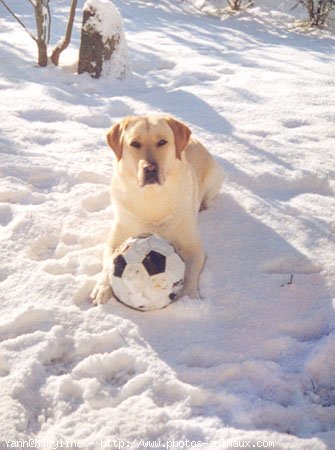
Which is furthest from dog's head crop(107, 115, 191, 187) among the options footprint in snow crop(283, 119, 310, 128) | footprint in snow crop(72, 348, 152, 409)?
footprint in snow crop(283, 119, 310, 128)

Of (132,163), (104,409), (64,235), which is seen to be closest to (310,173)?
(132,163)

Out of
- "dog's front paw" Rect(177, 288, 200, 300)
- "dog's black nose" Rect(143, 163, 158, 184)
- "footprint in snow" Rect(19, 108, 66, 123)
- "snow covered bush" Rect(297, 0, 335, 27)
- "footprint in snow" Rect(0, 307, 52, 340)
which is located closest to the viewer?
"footprint in snow" Rect(0, 307, 52, 340)

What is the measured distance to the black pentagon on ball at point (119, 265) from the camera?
9.39ft

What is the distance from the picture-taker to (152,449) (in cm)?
212

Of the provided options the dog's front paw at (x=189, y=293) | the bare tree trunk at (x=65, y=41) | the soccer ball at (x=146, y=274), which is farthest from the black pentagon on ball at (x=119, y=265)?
the bare tree trunk at (x=65, y=41)

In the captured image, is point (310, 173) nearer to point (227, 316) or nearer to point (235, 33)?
point (227, 316)

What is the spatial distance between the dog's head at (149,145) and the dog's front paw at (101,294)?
2.24 ft

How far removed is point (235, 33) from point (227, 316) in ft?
23.2

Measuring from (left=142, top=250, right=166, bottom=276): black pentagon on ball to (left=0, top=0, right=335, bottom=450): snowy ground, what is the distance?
272mm

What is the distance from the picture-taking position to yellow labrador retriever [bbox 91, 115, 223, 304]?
10.4 ft

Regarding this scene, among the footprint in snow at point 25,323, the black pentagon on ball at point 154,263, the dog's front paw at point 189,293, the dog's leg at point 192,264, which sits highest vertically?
the black pentagon on ball at point 154,263

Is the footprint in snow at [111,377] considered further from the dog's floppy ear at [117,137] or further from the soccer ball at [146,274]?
the dog's floppy ear at [117,137]

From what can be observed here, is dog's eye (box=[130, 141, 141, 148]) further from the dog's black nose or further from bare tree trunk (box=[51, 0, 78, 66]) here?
bare tree trunk (box=[51, 0, 78, 66])

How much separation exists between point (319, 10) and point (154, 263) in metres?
7.81
